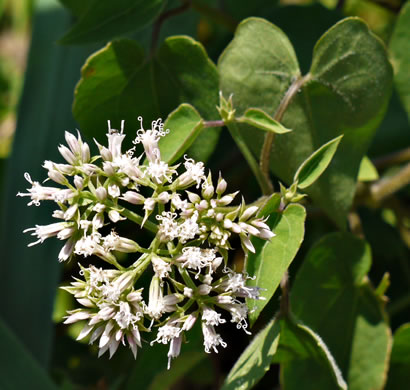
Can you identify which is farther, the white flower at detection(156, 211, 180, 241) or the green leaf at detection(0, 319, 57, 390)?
the green leaf at detection(0, 319, 57, 390)

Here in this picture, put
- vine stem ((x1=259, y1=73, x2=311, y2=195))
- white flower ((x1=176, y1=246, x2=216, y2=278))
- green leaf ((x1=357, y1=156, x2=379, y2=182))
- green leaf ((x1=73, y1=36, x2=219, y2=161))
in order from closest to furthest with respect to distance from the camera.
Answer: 1. white flower ((x1=176, y1=246, x2=216, y2=278))
2. vine stem ((x1=259, y1=73, x2=311, y2=195))
3. green leaf ((x1=73, y1=36, x2=219, y2=161))
4. green leaf ((x1=357, y1=156, x2=379, y2=182))

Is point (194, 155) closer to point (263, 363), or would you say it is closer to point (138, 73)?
point (138, 73)

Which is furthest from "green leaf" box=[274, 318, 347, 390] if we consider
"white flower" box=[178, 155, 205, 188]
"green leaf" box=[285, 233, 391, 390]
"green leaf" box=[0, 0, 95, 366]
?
"green leaf" box=[0, 0, 95, 366]

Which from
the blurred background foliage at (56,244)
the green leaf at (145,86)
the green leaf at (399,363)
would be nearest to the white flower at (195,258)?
the green leaf at (145,86)

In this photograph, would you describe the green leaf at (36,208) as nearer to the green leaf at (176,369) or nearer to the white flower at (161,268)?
the green leaf at (176,369)

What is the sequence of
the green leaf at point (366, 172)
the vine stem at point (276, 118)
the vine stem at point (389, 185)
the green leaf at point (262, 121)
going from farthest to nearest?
the vine stem at point (389, 185)
the green leaf at point (366, 172)
the vine stem at point (276, 118)
the green leaf at point (262, 121)

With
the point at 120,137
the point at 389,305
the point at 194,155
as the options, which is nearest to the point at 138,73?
the point at 194,155

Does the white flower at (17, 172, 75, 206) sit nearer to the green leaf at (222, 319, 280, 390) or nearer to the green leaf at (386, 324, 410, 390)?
the green leaf at (222, 319, 280, 390)
